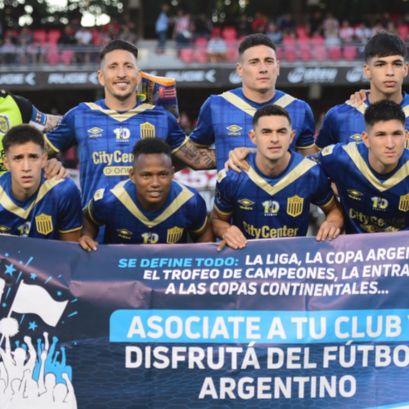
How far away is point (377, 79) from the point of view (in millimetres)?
6234

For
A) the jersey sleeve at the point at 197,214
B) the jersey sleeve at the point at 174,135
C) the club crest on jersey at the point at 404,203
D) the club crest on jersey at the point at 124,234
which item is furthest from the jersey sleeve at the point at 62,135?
the club crest on jersey at the point at 404,203

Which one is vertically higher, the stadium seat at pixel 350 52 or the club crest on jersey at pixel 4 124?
the stadium seat at pixel 350 52

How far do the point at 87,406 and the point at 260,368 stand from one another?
1.02 meters

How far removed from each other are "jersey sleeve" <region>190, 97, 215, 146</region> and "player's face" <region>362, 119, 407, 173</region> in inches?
54.8

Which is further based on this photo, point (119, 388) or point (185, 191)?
point (185, 191)

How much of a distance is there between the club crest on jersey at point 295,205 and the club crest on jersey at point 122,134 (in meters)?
1.32

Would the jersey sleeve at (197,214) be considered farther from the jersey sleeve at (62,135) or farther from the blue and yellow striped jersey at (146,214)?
the jersey sleeve at (62,135)

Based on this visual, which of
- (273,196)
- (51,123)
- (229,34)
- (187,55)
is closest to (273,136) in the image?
(273,196)

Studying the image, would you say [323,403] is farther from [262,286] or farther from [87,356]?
[87,356]

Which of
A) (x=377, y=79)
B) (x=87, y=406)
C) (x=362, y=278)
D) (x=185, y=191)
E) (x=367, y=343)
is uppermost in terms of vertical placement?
(x=377, y=79)

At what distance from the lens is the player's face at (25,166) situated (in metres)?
5.62

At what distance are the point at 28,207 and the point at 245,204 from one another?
1382mm

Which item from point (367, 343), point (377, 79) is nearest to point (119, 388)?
point (367, 343)

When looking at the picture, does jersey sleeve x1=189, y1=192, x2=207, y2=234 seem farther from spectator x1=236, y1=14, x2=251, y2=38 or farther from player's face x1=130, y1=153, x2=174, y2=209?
spectator x1=236, y1=14, x2=251, y2=38
